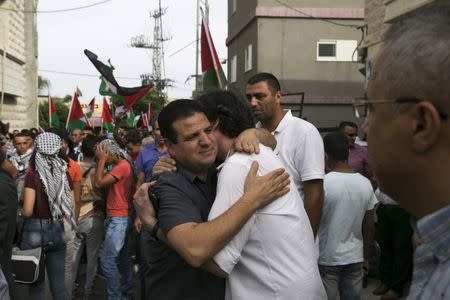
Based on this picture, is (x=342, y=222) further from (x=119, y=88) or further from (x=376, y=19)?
(x=119, y=88)

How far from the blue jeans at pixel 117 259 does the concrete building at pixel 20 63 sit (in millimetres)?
13887

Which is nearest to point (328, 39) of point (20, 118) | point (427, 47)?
point (20, 118)

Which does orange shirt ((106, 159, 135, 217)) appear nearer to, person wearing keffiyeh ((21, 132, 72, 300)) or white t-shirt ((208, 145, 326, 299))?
person wearing keffiyeh ((21, 132, 72, 300))

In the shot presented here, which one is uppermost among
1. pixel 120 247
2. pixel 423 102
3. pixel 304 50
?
pixel 304 50

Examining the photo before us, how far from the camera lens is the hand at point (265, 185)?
2.22 meters

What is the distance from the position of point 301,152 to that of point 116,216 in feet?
10.00

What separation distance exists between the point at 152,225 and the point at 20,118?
21560 millimetres

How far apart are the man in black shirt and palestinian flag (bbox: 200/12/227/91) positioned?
3533 millimetres

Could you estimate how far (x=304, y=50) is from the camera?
64.0 feet

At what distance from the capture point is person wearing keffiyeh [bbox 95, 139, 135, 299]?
6.12 meters

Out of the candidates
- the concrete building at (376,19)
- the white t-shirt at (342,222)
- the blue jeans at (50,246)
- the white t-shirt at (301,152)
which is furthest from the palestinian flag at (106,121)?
the white t-shirt at (301,152)

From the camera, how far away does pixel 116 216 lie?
6227mm

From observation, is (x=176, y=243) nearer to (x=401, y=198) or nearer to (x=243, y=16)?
(x=401, y=198)

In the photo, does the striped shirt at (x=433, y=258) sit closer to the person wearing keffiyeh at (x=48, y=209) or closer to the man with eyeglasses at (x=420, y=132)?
the man with eyeglasses at (x=420, y=132)
